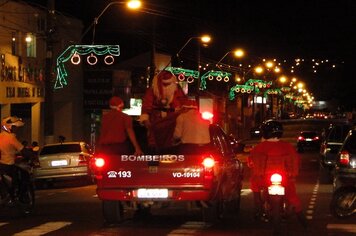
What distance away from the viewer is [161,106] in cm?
1386

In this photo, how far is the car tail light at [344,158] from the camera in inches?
634

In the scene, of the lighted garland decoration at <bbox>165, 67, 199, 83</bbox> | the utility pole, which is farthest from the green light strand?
the utility pole

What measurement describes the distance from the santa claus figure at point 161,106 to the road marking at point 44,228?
2.16 m

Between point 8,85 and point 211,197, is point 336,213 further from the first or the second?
point 8,85

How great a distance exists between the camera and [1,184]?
15.1 m

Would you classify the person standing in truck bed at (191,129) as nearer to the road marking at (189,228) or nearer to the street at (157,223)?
the street at (157,223)

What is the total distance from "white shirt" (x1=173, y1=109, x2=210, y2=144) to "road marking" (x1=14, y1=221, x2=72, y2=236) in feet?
8.41

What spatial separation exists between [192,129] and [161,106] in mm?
1166

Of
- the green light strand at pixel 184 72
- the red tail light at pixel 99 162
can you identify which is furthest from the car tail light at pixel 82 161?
the green light strand at pixel 184 72

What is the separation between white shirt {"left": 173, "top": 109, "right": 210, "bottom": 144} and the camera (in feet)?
42.4

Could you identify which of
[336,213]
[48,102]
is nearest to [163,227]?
[336,213]

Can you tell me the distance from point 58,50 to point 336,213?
27.8 m

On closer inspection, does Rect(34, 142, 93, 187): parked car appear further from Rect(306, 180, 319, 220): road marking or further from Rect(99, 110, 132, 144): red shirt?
Rect(99, 110, 132, 144): red shirt

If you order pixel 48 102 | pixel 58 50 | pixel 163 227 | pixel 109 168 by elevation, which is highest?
pixel 58 50
